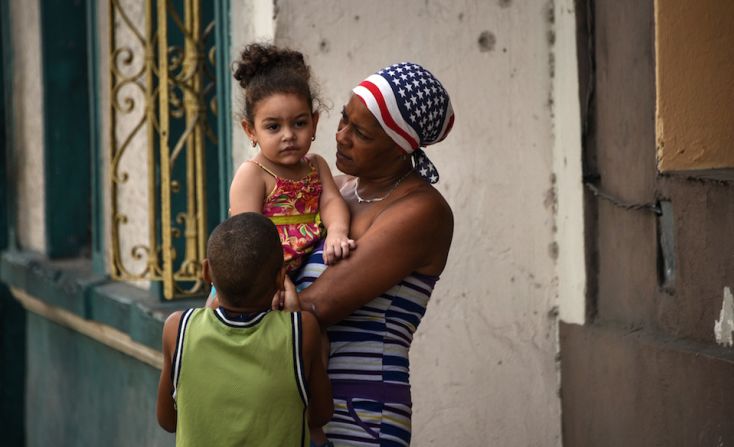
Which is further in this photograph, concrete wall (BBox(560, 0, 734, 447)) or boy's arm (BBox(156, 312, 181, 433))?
concrete wall (BBox(560, 0, 734, 447))

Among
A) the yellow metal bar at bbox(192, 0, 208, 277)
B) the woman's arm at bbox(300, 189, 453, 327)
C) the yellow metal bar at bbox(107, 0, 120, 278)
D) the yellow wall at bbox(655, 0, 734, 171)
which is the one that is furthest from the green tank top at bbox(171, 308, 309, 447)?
the yellow metal bar at bbox(107, 0, 120, 278)

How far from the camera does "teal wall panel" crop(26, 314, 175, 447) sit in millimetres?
5883

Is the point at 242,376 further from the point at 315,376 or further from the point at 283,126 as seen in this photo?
the point at 283,126

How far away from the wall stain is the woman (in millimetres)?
1615

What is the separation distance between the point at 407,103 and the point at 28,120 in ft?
21.6

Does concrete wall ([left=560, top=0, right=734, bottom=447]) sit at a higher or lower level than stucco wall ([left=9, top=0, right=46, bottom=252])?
lower

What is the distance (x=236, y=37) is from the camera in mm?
4715

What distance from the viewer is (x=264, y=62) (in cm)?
314

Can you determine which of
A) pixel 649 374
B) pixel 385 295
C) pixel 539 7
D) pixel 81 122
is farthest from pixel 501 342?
pixel 81 122

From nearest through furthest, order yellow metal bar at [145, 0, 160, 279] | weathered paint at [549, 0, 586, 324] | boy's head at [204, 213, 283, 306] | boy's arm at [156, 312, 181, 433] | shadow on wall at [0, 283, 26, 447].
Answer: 1. boy's head at [204, 213, 283, 306]
2. boy's arm at [156, 312, 181, 433]
3. weathered paint at [549, 0, 586, 324]
4. yellow metal bar at [145, 0, 160, 279]
5. shadow on wall at [0, 283, 26, 447]

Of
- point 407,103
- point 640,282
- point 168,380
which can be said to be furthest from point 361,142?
point 640,282

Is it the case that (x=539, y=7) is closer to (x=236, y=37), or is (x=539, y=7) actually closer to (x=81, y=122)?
(x=236, y=37)

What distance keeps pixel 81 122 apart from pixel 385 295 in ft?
18.3

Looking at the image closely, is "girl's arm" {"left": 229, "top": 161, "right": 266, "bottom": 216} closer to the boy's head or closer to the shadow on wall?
the boy's head
